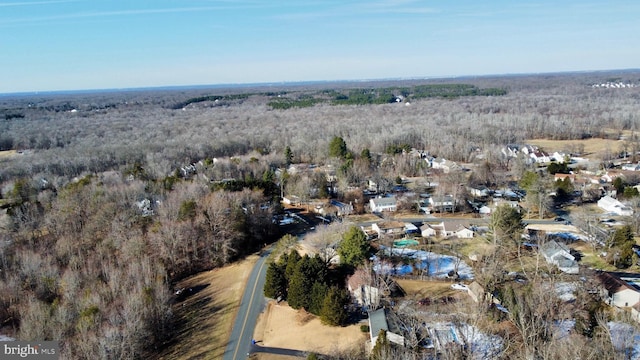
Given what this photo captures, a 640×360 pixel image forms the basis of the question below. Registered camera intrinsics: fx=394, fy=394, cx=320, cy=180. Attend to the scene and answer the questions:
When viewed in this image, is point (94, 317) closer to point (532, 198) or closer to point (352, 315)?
point (352, 315)

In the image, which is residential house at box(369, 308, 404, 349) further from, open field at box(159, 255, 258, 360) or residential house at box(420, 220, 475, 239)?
residential house at box(420, 220, 475, 239)

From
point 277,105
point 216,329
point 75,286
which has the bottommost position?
point 216,329

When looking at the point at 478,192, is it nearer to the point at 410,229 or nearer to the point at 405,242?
the point at 410,229

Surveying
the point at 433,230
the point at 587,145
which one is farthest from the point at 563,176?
the point at 587,145

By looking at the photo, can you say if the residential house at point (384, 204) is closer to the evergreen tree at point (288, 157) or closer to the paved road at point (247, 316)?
the paved road at point (247, 316)

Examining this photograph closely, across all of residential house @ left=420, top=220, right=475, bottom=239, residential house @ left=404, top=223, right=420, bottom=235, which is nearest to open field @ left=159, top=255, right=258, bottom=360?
residential house @ left=404, top=223, right=420, bottom=235

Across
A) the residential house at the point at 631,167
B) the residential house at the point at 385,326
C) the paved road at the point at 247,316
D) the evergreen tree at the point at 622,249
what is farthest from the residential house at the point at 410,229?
the residential house at the point at 631,167

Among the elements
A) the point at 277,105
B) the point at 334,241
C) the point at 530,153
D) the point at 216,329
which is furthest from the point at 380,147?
the point at 277,105
